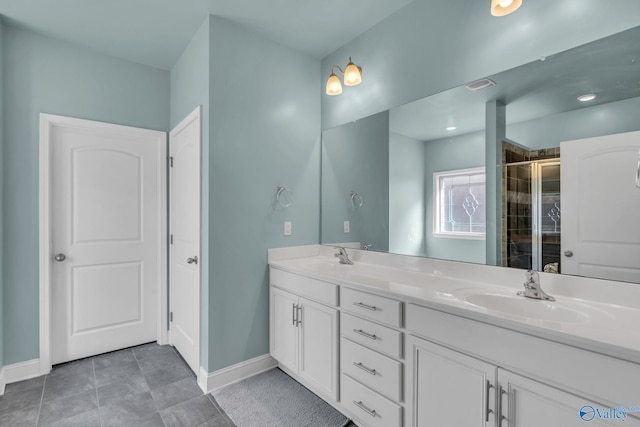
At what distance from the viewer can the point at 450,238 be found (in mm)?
1879

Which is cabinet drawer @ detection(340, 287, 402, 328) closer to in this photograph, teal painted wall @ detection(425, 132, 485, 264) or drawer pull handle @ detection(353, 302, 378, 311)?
drawer pull handle @ detection(353, 302, 378, 311)

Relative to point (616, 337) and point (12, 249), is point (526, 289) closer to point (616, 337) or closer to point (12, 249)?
point (616, 337)

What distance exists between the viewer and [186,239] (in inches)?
101

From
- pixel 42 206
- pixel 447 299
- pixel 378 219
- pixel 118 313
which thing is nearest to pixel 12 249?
pixel 42 206

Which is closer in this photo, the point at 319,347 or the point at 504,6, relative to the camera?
the point at 504,6

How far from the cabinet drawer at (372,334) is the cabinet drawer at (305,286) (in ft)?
0.48

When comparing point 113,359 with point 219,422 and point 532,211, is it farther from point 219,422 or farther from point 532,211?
point 532,211

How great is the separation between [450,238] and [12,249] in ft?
10.3

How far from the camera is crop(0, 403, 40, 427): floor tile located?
71.2 inches

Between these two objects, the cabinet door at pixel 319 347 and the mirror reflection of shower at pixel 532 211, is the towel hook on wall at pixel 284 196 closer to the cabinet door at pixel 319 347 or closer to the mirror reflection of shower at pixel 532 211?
the cabinet door at pixel 319 347

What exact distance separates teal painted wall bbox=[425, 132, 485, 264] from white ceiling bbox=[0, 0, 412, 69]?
1.04m

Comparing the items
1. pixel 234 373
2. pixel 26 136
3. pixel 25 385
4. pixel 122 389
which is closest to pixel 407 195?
pixel 234 373

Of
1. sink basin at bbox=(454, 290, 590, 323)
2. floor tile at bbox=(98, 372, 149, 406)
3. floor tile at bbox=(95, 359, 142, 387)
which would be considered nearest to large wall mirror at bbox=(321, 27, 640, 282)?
sink basin at bbox=(454, 290, 590, 323)

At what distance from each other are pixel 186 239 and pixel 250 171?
32.4 inches
